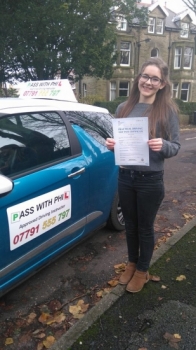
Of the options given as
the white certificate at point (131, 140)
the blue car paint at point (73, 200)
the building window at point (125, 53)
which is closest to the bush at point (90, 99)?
the building window at point (125, 53)

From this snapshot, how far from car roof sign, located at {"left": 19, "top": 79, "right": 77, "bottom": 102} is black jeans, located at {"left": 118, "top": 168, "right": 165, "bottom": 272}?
1.68 meters

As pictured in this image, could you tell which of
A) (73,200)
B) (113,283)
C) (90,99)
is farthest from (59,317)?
(90,99)

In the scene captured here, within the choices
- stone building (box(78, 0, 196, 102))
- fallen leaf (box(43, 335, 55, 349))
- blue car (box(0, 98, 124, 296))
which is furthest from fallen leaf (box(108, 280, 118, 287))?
stone building (box(78, 0, 196, 102))

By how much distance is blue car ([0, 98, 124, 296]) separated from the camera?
2.27m

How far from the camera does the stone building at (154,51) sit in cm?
2852

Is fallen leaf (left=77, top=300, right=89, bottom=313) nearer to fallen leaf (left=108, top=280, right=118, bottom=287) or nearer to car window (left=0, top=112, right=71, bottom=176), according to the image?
fallen leaf (left=108, top=280, right=118, bottom=287)

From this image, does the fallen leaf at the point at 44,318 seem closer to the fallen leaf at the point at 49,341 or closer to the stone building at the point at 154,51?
the fallen leaf at the point at 49,341

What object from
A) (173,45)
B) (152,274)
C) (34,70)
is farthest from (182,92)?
(152,274)

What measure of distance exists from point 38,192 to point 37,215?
0.59 feet

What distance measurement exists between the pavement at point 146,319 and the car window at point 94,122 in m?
1.49

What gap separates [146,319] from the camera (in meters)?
2.38

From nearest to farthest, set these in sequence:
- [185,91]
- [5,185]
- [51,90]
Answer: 1. [5,185]
2. [51,90]
3. [185,91]

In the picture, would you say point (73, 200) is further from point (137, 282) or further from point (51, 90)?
point (51, 90)

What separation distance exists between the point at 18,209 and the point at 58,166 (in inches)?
23.4
